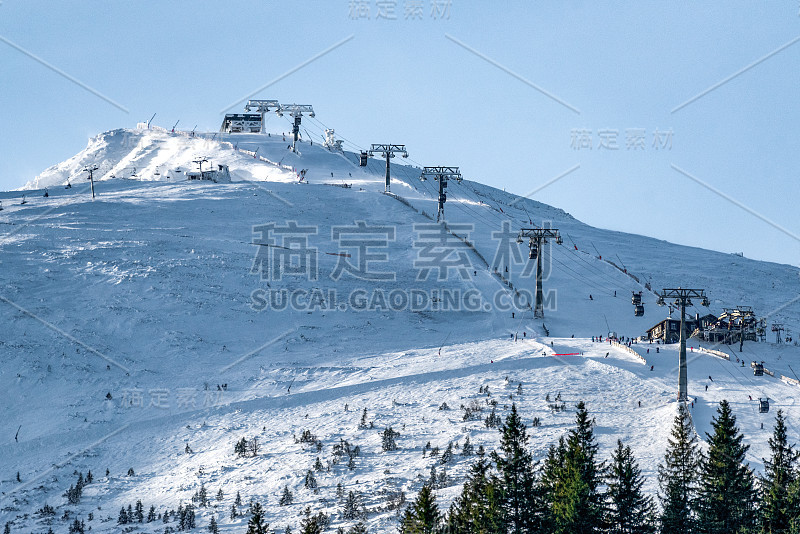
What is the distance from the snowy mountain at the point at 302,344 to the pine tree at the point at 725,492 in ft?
16.5

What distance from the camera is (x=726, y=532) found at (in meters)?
23.2

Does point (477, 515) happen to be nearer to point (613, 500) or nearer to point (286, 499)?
point (613, 500)

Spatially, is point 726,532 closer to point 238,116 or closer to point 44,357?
point 44,357

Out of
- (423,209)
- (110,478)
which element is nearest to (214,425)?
(110,478)

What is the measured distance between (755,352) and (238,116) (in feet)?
342

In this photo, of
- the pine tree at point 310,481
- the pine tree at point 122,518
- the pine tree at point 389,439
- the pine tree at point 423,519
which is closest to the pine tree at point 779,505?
the pine tree at point 423,519

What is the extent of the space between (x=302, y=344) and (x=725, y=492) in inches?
1114

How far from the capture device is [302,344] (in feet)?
158

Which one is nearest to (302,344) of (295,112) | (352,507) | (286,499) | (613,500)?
(286,499)

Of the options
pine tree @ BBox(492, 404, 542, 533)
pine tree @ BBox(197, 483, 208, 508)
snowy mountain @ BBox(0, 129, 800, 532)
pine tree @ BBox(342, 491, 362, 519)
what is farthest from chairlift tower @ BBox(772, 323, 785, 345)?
pine tree @ BBox(197, 483, 208, 508)

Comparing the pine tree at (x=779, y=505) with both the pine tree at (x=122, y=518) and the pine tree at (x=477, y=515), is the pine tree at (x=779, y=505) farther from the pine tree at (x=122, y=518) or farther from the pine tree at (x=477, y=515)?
the pine tree at (x=122, y=518)

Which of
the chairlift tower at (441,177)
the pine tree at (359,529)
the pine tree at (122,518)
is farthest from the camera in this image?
the chairlift tower at (441,177)

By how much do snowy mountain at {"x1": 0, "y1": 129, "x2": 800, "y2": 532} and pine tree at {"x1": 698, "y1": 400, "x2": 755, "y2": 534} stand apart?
5.03m

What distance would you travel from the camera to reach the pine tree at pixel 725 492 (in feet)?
76.1
